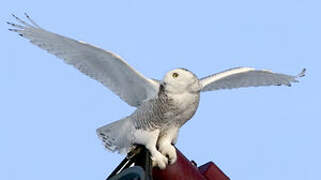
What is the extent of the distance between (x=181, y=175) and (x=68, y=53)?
86cm

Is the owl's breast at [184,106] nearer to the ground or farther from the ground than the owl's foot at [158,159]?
farther from the ground

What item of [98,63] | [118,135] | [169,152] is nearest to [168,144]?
[169,152]

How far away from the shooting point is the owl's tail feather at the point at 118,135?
475cm

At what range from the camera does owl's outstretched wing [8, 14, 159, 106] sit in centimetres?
469

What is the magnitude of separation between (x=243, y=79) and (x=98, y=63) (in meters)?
0.84

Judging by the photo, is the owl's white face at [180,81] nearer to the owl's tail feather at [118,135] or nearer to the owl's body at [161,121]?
the owl's body at [161,121]

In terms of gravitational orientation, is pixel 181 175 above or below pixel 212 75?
below

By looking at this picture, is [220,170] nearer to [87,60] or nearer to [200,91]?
[200,91]

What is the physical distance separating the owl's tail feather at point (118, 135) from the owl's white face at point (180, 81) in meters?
0.31

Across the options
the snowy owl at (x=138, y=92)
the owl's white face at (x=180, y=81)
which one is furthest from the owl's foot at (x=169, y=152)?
the owl's white face at (x=180, y=81)

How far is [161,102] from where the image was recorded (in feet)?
15.2

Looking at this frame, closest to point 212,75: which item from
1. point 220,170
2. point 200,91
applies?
point 200,91

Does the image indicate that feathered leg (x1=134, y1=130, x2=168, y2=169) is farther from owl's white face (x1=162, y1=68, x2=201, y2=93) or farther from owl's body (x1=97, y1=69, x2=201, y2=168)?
owl's white face (x1=162, y1=68, x2=201, y2=93)

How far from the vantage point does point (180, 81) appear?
4.61m
